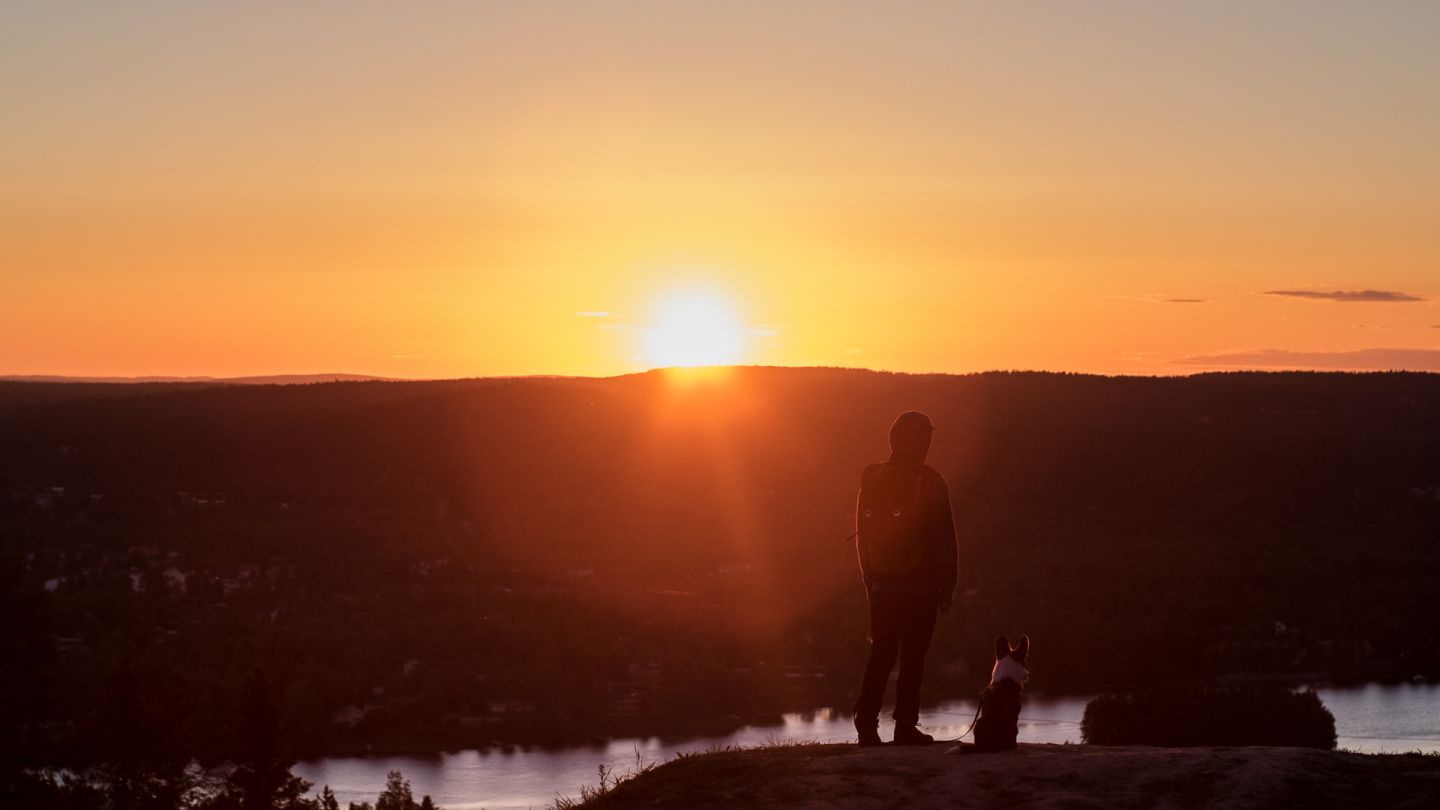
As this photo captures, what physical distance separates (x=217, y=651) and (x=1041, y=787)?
6822 centimetres

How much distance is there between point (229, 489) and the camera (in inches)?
3696

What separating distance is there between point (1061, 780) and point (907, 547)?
6.30 ft

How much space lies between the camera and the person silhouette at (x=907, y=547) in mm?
10219

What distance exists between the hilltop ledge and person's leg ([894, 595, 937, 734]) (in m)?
0.42

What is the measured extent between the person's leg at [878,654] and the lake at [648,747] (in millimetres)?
25813

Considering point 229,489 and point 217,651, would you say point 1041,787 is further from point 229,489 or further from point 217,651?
point 229,489

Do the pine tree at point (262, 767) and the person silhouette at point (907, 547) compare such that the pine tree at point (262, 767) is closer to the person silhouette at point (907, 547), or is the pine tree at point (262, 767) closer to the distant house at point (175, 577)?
the person silhouette at point (907, 547)

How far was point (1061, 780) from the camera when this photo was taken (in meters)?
8.98

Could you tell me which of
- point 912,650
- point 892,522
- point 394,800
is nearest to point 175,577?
point 394,800

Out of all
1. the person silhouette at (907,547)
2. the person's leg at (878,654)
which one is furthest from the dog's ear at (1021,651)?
the person's leg at (878,654)

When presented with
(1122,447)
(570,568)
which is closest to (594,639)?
(570,568)

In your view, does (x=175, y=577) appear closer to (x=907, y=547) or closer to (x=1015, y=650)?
(x=907, y=547)

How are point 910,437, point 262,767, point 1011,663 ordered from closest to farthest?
point 1011,663 → point 910,437 → point 262,767

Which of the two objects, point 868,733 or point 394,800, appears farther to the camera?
point 394,800
